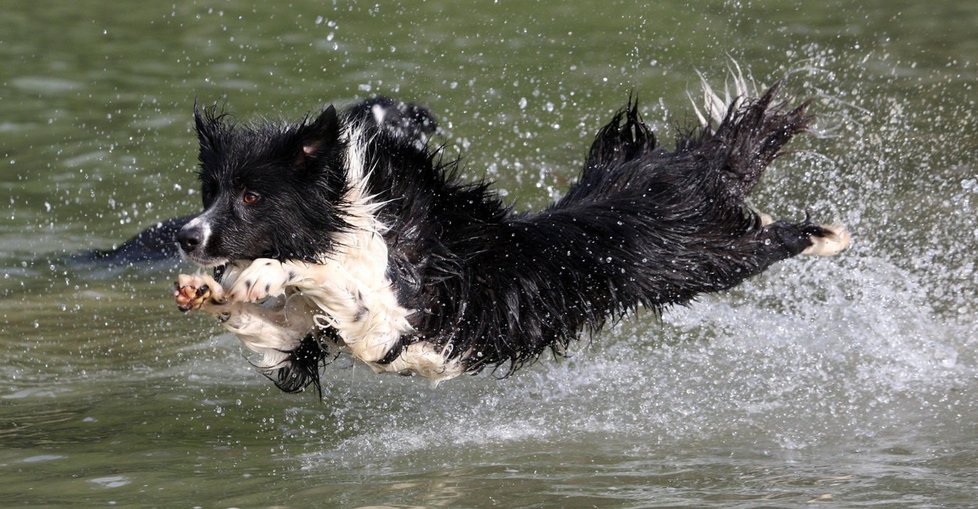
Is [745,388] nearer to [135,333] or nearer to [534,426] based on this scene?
[534,426]

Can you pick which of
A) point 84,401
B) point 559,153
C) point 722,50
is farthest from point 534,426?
point 722,50

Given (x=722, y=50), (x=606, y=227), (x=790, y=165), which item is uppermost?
(x=722, y=50)

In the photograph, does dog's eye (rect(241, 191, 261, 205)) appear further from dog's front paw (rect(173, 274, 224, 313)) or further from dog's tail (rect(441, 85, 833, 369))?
dog's tail (rect(441, 85, 833, 369))

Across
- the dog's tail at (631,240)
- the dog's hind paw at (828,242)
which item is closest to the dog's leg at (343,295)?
the dog's tail at (631,240)

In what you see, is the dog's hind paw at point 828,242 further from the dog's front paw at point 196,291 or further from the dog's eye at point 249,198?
the dog's front paw at point 196,291

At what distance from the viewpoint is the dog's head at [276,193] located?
4902 mm

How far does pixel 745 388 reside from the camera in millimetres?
6211

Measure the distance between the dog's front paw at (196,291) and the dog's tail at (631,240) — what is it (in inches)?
40.5

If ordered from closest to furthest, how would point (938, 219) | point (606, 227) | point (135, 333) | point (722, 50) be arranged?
point (606, 227) → point (135, 333) → point (938, 219) → point (722, 50)

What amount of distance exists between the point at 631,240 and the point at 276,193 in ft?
5.12

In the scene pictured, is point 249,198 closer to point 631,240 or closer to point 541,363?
point 631,240

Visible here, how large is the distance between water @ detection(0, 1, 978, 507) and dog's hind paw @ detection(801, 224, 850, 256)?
17.2 inches

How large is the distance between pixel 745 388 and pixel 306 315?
2.12 meters

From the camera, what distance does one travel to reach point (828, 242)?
6574 millimetres
